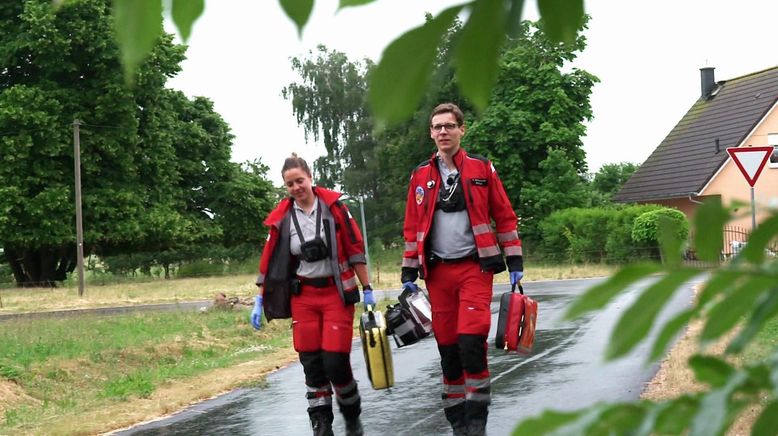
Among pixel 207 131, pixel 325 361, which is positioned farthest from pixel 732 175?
pixel 325 361

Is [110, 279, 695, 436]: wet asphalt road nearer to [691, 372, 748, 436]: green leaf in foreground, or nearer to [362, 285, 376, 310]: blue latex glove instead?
[362, 285, 376, 310]: blue latex glove

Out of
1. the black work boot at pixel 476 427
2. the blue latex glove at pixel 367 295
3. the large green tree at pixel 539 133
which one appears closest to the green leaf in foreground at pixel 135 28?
the black work boot at pixel 476 427

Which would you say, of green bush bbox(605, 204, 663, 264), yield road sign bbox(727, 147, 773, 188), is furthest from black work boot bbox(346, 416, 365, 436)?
green bush bbox(605, 204, 663, 264)

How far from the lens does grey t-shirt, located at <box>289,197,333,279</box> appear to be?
7.03m

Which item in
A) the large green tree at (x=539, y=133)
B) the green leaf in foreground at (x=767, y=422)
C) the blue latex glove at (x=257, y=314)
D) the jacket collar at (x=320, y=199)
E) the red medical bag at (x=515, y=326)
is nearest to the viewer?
the green leaf in foreground at (x=767, y=422)

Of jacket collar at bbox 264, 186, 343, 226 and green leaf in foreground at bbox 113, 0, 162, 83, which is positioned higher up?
jacket collar at bbox 264, 186, 343, 226

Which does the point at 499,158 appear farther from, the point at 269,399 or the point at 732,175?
the point at 269,399

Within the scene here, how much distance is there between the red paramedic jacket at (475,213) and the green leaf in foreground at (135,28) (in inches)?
217

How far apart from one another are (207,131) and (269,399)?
47215 mm

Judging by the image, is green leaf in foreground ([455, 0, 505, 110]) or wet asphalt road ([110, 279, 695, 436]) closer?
green leaf in foreground ([455, 0, 505, 110])

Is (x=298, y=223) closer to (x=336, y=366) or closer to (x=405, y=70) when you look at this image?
(x=336, y=366)

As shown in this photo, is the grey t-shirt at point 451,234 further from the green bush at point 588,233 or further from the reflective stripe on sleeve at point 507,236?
the green bush at point 588,233

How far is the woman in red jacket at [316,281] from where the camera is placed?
7.01m

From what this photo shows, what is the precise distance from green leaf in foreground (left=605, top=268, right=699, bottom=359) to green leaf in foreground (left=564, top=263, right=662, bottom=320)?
0.06 feet
